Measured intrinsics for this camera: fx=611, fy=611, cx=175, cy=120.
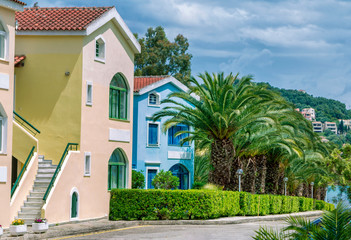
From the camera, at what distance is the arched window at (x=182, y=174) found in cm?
4687

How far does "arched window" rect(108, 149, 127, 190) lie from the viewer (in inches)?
1193

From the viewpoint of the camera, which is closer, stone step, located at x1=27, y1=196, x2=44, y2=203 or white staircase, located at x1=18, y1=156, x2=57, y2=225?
A: white staircase, located at x1=18, y1=156, x2=57, y2=225

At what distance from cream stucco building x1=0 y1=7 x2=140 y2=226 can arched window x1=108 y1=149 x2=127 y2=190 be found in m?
0.50

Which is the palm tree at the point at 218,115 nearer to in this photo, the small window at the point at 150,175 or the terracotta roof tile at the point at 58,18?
the terracotta roof tile at the point at 58,18

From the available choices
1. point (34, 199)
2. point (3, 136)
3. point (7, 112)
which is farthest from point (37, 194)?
point (7, 112)

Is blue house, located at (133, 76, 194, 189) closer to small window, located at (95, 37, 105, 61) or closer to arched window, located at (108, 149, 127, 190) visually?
arched window, located at (108, 149, 127, 190)

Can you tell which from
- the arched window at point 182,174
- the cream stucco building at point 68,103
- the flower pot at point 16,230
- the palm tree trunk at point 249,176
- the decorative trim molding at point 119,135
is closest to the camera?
the flower pot at point 16,230

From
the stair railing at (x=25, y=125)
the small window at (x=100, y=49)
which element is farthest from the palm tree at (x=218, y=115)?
the stair railing at (x=25, y=125)

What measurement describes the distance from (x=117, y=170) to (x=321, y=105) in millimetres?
170013

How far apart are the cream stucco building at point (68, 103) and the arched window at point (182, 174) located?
1722cm

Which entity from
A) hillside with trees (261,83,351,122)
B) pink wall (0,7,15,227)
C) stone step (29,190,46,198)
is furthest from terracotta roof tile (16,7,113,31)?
hillside with trees (261,83,351,122)

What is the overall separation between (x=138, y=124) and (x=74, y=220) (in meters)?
17.8

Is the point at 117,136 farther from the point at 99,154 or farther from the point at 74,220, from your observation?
the point at 74,220

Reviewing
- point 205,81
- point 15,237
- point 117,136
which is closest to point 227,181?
point 205,81
